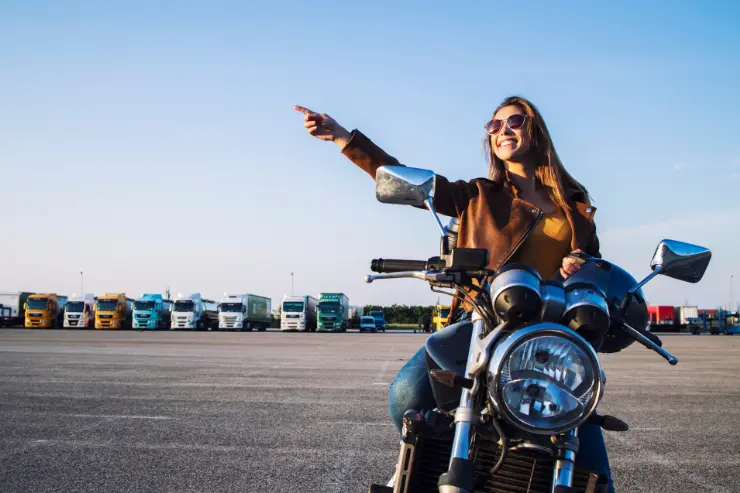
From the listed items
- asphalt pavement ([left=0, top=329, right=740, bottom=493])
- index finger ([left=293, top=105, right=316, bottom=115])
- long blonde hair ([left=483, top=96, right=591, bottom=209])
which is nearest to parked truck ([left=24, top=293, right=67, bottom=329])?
asphalt pavement ([left=0, top=329, right=740, bottom=493])

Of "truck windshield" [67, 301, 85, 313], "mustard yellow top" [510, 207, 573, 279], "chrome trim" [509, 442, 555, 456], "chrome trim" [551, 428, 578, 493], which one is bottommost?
"truck windshield" [67, 301, 85, 313]

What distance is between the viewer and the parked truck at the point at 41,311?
54.8m

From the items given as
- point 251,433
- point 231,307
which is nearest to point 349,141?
point 251,433

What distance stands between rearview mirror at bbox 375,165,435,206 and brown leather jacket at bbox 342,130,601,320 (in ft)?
1.11

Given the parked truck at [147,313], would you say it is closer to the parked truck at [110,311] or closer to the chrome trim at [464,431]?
the parked truck at [110,311]

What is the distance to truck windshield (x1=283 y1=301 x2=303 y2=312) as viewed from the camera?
192ft

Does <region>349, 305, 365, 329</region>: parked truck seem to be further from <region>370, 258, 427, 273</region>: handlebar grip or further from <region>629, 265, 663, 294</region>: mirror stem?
<region>629, 265, 663, 294</region>: mirror stem

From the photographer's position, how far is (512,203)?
2.63m

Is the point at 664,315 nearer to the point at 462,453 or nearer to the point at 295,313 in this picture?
the point at 295,313

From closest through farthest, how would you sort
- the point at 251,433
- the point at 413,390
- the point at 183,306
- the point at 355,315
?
the point at 413,390
the point at 251,433
the point at 183,306
the point at 355,315

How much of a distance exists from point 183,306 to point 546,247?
5658 centimetres

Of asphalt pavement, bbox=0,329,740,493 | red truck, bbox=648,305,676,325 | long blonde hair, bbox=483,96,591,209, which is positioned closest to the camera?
long blonde hair, bbox=483,96,591,209

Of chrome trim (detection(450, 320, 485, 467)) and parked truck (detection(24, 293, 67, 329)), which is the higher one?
chrome trim (detection(450, 320, 485, 467))

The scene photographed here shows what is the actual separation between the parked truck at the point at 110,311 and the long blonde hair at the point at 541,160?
56236 mm
